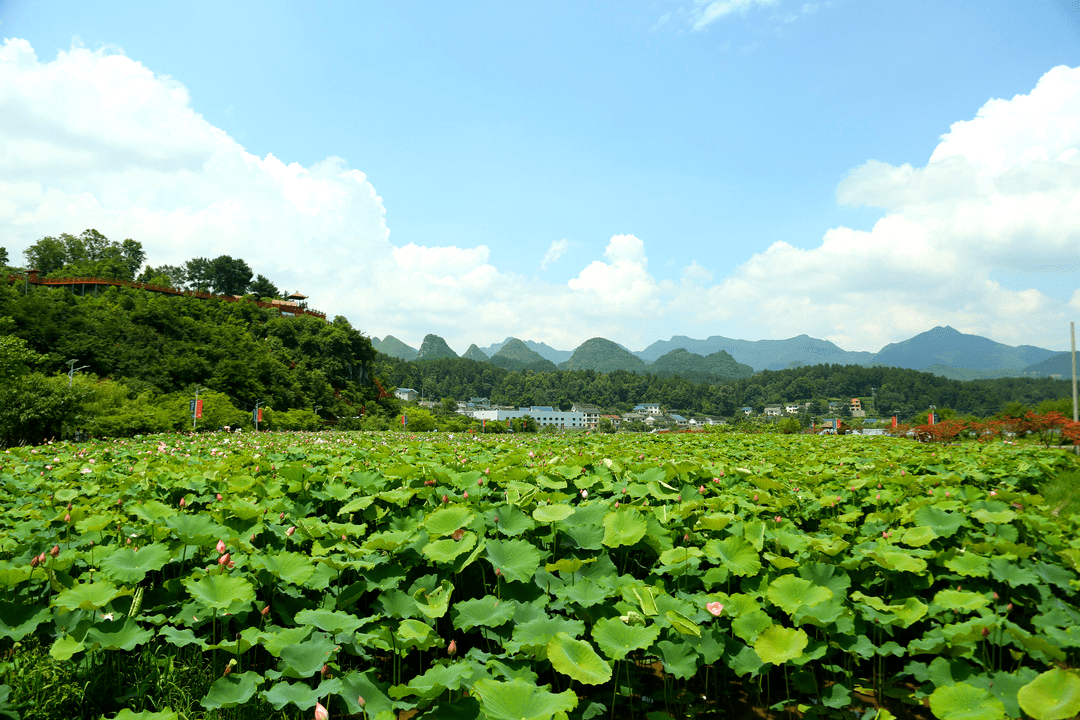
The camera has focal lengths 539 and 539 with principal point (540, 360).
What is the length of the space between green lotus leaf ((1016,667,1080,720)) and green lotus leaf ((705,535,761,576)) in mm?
992

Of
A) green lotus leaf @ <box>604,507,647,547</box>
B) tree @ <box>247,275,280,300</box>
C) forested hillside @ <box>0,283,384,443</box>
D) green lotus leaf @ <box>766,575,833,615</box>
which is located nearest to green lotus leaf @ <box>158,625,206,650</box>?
green lotus leaf @ <box>604,507,647,547</box>

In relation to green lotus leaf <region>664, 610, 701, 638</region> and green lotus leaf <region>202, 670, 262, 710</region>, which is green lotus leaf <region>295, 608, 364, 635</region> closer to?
green lotus leaf <region>202, 670, 262, 710</region>

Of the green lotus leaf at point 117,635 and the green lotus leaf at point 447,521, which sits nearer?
the green lotus leaf at point 117,635

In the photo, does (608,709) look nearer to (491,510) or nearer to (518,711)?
(518,711)

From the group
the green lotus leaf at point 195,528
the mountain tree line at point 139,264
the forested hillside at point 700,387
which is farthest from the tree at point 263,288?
the green lotus leaf at point 195,528

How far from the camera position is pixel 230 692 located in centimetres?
189

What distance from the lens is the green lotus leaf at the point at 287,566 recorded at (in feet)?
7.55

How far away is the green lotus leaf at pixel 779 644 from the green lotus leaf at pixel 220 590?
1.97m

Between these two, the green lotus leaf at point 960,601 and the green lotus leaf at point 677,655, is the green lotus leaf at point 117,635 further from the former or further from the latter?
the green lotus leaf at point 960,601

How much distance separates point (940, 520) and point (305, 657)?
3261 mm

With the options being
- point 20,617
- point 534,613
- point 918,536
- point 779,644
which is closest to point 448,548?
point 534,613

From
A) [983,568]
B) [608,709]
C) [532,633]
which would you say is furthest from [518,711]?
[983,568]

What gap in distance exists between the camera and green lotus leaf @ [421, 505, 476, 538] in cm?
259

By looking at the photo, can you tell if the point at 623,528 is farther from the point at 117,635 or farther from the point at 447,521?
the point at 117,635
